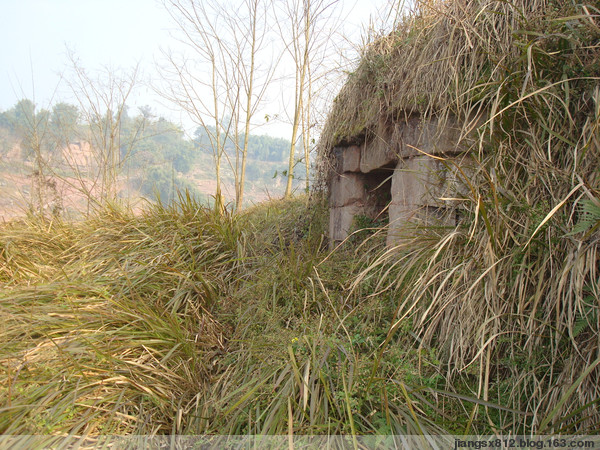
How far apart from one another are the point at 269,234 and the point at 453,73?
2.06 m

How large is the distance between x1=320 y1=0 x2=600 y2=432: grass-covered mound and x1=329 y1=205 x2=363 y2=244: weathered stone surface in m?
0.79

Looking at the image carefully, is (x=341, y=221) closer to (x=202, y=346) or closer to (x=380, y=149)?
(x=380, y=149)

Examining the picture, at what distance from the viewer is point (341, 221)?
9.32ft

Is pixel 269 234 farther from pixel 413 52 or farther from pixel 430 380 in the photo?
pixel 430 380

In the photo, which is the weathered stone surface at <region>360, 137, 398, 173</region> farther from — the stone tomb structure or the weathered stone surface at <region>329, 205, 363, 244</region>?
the weathered stone surface at <region>329, 205, 363, 244</region>

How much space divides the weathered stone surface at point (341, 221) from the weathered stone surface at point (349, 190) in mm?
46

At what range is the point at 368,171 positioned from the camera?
264 centimetres

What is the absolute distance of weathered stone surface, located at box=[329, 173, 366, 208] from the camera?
9.12 feet

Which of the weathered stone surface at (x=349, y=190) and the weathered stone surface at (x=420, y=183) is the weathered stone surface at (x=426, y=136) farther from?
the weathered stone surface at (x=349, y=190)

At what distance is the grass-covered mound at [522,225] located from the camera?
4.47ft

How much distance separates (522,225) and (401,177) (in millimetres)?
823

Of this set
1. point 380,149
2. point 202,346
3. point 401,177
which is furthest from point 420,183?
point 202,346

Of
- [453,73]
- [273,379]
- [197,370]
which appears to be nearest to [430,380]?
[273,379]

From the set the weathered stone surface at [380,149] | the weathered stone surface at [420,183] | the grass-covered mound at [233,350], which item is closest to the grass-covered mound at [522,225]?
the grass-covered mound at [233,350]
